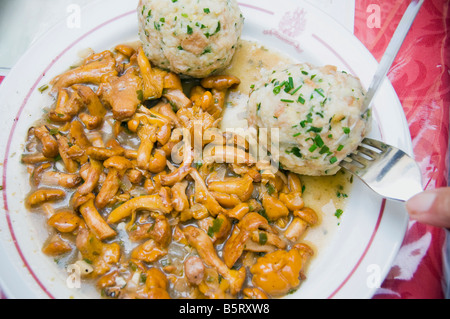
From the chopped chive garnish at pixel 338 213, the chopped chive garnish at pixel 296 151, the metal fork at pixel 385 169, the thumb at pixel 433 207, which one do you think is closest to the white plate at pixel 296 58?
Result: the chopped chive garnish at pixel 338 213

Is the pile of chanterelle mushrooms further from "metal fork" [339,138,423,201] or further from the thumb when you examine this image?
the thumb

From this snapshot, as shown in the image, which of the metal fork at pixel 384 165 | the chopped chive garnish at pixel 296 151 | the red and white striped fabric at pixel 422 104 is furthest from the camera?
the red and white striped fabric at pixel 422 104

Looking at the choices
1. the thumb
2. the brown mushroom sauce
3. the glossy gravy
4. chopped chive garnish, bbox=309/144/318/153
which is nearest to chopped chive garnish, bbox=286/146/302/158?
chopped chive garnish, bbox=309/144/318/153

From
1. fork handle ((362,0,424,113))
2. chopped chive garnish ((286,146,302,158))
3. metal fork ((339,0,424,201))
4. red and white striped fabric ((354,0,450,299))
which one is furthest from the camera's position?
red and white striped fabric ((354,0,450,299))

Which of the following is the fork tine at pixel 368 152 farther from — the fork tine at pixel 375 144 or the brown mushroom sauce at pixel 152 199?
the brown mushroom sauce at pixel 152 199

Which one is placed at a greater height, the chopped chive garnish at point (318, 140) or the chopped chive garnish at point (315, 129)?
the chopped chive garnish at point (315, 129)

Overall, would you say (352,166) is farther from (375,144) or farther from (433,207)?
(433,207)

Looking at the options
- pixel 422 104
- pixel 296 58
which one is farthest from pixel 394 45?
pixel 422 104
